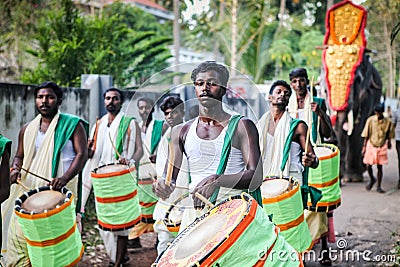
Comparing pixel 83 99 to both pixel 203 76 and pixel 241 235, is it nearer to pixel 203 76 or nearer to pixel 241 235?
pixel 203 76

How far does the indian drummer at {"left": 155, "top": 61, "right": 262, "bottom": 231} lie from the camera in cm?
302

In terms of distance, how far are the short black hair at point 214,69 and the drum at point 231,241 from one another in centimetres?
65

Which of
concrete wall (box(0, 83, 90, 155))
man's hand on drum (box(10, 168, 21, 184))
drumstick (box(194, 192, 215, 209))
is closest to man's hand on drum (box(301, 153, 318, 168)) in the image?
drumstick (box(194, 192, 215, 209))

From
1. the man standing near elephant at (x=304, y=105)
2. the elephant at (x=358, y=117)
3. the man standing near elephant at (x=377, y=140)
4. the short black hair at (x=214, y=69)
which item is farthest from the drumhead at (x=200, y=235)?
the man standing near elephant at (x=377, y=140)

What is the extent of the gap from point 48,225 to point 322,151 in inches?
111

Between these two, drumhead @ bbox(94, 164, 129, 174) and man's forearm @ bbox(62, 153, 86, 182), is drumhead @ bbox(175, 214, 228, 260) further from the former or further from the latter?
drumhead @ bbox(94, 164, 129, 174)

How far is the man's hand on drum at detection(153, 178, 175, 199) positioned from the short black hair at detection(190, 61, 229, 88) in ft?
1.95

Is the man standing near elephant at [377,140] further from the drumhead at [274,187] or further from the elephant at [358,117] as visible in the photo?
the drumhead at [274,187]

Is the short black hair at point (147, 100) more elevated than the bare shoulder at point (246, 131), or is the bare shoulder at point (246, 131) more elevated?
the short black hair at point (147, 100)

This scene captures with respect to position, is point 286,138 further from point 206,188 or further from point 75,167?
point 206,188

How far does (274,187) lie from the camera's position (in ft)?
14.7

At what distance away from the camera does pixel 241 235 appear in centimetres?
248

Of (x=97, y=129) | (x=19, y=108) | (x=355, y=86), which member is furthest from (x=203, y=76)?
(x=355, y=86)

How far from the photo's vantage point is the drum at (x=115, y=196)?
5.55m
